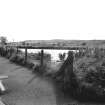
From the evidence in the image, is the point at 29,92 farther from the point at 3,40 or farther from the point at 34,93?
the point at 3,40

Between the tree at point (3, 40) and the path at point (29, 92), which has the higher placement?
the tree at point (3, 40)

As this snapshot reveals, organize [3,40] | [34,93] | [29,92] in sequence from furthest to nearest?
1. [3,40]
2. [29,92]
3. [34,93]

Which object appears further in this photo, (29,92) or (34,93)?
(29,92)

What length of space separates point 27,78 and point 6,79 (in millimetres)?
1161

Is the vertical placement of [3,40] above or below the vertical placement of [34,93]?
above

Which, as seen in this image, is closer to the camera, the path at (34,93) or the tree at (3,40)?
the path at (34,93)

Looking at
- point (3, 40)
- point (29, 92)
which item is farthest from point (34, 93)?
point (3, 40)

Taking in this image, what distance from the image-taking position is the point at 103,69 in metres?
6.57

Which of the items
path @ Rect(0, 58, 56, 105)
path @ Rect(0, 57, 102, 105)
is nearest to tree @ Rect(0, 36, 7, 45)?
path @ Rect(0, 58, 56, 105)

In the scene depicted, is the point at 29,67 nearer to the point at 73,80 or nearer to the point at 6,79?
the point at 6,79

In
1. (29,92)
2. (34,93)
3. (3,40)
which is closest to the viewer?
(34,93)

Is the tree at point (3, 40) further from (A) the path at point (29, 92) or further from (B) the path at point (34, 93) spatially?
(B) the path at point (34, 93)

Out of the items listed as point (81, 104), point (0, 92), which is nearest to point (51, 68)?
point (0, 92)

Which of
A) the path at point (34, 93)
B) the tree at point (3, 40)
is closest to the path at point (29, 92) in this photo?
the path at point (34, 93)
